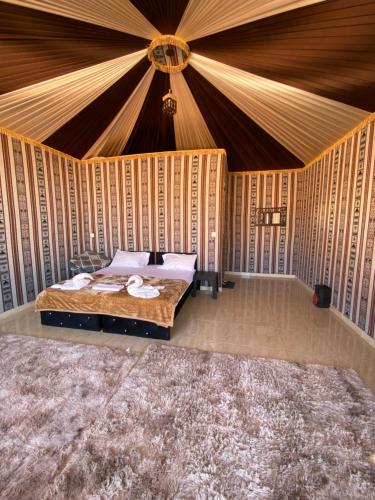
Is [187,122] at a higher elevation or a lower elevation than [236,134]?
higher

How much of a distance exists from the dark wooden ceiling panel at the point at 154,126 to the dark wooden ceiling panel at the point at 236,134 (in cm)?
41

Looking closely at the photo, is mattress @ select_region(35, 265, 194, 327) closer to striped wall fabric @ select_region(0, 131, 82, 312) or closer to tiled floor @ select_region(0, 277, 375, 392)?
tiled floor @ select_region(0, 277, 375, 392)

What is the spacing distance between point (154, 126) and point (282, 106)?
212 cm

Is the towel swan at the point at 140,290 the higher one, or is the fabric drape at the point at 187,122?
the fabric drape at the point at 187,122

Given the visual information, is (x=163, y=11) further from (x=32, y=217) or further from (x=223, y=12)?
(x=32, y=217)

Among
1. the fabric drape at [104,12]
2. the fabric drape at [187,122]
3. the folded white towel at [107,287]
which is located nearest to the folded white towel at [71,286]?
the folded white towel at [107,287]

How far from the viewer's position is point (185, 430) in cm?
147

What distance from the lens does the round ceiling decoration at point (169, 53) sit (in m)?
2.27

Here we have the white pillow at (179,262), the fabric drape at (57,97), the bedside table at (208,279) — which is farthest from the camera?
the white pillow at (179,262)

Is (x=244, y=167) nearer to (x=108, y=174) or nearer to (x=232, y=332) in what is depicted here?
(x=108, y=174)

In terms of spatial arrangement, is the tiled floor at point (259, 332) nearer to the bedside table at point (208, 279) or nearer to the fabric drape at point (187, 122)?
the bedside table at point (208, 279)

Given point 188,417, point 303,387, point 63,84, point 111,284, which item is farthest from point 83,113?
point 303,387

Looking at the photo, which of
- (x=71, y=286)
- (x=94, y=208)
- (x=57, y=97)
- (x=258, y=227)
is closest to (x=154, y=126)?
(x=57, y=97)

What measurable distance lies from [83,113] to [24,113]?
29.8 inches
